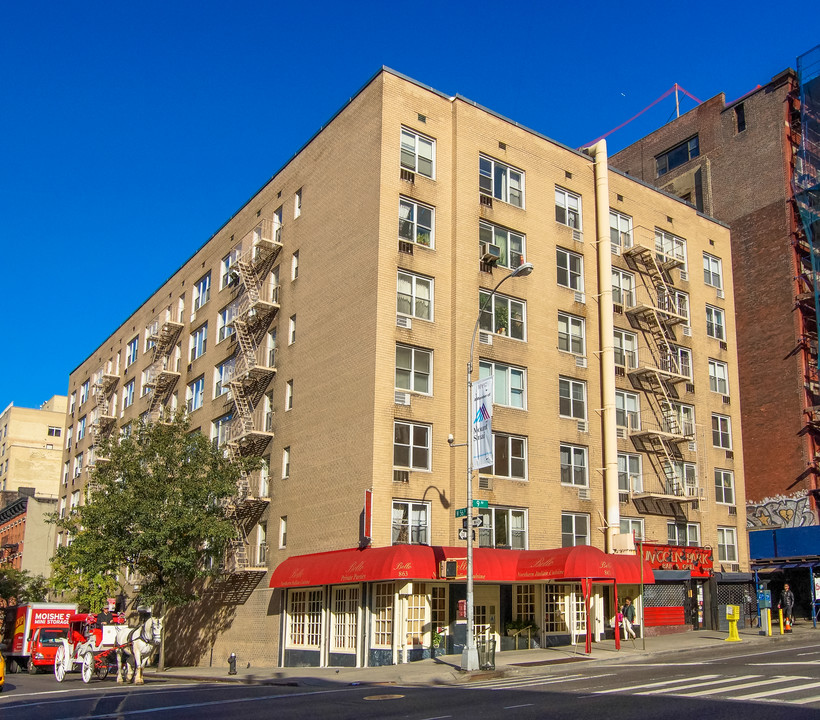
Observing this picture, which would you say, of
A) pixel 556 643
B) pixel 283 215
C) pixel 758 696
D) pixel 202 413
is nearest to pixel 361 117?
pixel 283 215

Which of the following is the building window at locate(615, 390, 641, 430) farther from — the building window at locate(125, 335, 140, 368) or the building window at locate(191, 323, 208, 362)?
the building window at locate(125, 335, 140, 368)

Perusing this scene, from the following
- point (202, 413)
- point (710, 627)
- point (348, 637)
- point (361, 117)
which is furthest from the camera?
point (202, 413)

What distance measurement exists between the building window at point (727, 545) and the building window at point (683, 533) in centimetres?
178

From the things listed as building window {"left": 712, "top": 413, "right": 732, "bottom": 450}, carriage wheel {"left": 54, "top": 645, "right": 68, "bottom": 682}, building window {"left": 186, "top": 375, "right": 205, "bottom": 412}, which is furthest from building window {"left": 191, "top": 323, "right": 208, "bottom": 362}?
building window {"left": 712, "top": 413, "right": 732, "bottom": 450}

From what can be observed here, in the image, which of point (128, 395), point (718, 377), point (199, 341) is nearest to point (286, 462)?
point (199, 341)

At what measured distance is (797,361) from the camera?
49.4 meters

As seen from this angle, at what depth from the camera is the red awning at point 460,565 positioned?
2858 centimetres

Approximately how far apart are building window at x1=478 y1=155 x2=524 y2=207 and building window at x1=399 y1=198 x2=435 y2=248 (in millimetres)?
3238

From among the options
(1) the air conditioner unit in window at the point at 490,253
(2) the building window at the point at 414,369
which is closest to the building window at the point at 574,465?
(2) the building window at the point at 414,369

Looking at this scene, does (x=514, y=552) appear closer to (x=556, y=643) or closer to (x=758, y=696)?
(x=556, y=643)

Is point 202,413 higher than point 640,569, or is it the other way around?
point 202,413

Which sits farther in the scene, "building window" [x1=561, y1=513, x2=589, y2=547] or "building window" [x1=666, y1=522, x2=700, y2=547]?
"building window" [x1=666, y1=522, x2=700, y2=547]

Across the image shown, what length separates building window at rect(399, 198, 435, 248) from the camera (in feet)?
113

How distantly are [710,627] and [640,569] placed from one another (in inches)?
394
